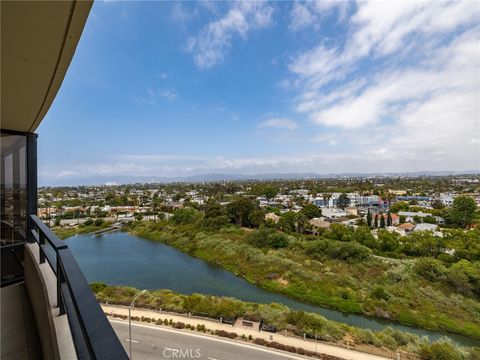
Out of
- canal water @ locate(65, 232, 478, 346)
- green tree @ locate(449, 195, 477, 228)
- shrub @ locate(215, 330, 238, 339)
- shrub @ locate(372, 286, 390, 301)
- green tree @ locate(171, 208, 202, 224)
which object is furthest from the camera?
green tree @ locate(171, 208, 202, 224)

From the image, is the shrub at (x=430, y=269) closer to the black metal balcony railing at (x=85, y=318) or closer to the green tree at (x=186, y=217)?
the black metal balcony railing at (x=85, y=318)

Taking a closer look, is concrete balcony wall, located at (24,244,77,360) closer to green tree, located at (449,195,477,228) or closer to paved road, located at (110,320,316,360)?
paved road, located at (110,320,316,360)

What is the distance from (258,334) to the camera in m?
6.62

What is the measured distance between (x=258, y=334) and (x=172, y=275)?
6.67m

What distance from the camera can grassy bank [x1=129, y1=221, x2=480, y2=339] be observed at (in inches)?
339

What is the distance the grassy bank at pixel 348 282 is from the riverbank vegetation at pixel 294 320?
1.95m

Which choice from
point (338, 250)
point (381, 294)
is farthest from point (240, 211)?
point (381, 294)

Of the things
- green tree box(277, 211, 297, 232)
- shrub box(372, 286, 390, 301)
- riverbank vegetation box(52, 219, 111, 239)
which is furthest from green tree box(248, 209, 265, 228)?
riverbank vegetation box(52, 219, 111, 239)

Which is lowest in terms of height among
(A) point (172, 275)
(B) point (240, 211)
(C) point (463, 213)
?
(A) point (172, 275)

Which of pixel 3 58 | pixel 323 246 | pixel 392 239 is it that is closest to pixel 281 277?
pixel 323 246

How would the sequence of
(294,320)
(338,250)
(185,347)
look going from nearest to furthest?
(185,347) < (294,320) < (338,250)

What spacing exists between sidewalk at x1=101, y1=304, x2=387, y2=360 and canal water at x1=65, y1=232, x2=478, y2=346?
2546mm

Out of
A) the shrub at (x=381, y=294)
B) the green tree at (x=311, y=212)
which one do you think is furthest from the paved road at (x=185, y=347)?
the green tree at (x=311, y=212)

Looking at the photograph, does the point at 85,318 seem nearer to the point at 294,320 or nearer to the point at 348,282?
the point at 294,320
